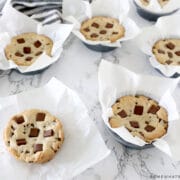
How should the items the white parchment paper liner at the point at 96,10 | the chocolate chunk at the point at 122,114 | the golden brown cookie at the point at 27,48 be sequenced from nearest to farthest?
the chocolate chunk at the point at 122,114 → the golden brown cookie at the point at 27,48 → the white parchment paper liner at the point at 96,10

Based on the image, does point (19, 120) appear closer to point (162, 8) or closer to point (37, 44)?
point (37, 44)

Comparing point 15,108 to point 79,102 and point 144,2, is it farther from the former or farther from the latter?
point 144,2

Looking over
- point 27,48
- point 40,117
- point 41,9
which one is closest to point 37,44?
point 27,48

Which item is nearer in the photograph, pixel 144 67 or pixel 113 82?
pixel 113 82

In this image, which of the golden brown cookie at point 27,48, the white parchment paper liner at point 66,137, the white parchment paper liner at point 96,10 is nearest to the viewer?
the white parchment paper liner at point 66,137

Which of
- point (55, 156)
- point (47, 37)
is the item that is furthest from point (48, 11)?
point (55, 156)

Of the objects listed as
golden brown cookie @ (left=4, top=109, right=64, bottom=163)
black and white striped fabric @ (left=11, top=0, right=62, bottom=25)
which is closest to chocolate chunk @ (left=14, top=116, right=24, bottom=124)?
golden brown cookie @ (left=4, top=109, right=64, bottom=163)

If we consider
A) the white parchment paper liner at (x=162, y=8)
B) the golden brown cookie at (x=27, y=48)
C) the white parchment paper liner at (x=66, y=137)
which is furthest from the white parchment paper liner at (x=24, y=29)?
the white parchment paper liner at (x=162, y=8)

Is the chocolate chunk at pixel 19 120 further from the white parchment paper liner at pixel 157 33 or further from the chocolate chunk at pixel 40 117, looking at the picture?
the white parchment paper liner at pixel 157 33
